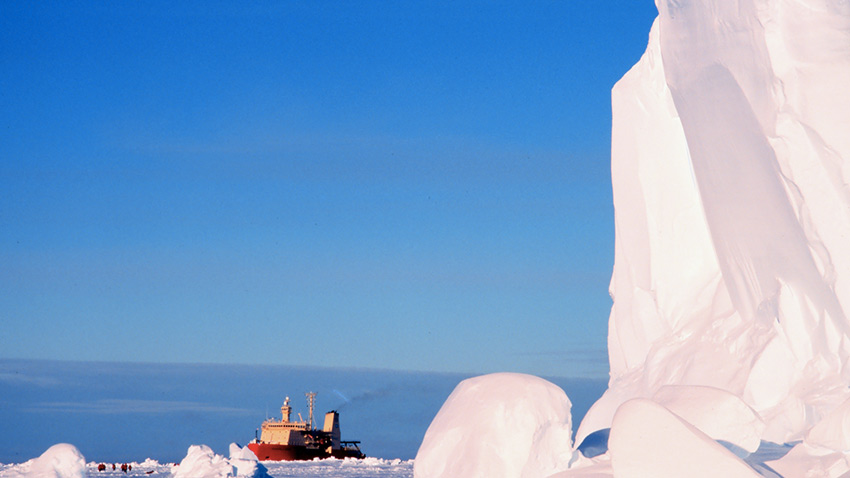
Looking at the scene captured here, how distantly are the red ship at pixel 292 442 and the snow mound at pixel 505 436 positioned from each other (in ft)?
147

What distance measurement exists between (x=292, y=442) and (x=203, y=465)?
3088 centimetres

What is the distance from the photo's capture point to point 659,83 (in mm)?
22500

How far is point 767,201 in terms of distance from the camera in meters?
17.0

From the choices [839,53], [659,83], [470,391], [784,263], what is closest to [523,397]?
→ [470,391]

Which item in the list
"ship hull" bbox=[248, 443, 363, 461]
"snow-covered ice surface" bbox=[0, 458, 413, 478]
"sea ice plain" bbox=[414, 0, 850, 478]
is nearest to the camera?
"sea ice plain" bbox=[414, 0, 850, 478]

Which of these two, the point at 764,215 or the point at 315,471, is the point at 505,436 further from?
the point at 315,471

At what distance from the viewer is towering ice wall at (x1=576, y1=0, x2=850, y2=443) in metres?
16.1

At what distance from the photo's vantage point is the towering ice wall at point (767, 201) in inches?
634

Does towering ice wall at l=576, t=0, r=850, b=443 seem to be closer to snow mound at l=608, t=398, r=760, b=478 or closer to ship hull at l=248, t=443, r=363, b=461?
snow mound at l=608, t=398, r=760, b=478

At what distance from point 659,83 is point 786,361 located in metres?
7.93

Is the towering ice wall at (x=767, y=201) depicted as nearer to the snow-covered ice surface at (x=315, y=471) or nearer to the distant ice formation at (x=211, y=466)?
the distant ice formation at (x=211, y=466)

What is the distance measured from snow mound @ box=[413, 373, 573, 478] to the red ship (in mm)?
44728

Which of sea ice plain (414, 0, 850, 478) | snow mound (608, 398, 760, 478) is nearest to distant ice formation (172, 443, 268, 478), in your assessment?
sea ice plain (414, 0, 850, 478)

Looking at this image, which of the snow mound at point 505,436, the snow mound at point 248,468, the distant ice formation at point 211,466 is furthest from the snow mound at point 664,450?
the snow mound at point 248,468
